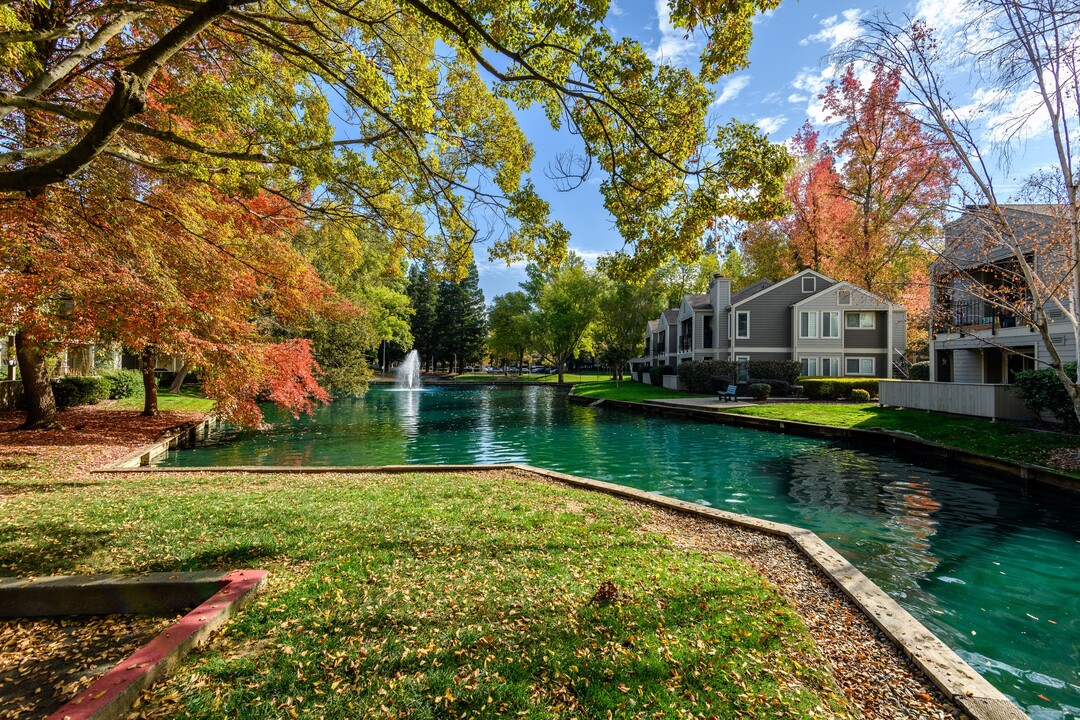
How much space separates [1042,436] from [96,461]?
74.2 ft

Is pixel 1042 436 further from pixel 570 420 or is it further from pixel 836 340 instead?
pixel 836 340

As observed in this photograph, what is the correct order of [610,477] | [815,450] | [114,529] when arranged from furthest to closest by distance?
[815,450] < [610,477] < [114,529]

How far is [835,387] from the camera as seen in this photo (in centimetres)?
2477

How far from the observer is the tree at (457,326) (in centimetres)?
6588

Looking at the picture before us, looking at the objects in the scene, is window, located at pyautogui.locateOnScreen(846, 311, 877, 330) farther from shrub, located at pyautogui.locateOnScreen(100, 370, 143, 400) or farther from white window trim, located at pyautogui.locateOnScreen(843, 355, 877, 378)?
shrub, located at pyautogui.locateOnScreen(100, 370, 143, 400)

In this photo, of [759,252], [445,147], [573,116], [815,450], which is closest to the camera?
[573,116]

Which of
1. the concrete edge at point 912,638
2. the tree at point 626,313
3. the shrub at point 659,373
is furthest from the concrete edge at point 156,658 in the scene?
the tree at point 626,313

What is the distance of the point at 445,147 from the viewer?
25.6 ft

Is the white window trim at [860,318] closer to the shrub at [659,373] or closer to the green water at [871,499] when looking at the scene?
the shrub at [659,373]

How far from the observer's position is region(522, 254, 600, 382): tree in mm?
49438

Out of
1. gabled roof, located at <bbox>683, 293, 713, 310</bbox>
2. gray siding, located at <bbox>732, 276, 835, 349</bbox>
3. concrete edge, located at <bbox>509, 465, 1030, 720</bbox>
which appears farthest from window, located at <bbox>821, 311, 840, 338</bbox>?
concrete edge, located at <bbox>509, 465, 1030, 720</bbox>

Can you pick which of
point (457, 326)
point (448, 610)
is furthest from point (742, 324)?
point (457, 326)

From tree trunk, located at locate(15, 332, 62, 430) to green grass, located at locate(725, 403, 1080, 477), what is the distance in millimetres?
23607

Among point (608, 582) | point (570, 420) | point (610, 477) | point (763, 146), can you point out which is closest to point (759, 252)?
point (570, 420)
